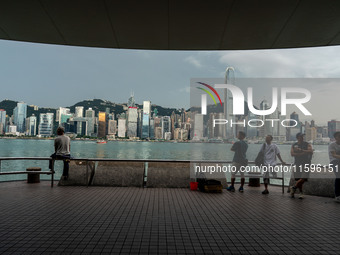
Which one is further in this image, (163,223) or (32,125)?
(32,125)

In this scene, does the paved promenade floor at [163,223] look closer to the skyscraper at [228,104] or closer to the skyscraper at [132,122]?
the skyscraper at [228,104]

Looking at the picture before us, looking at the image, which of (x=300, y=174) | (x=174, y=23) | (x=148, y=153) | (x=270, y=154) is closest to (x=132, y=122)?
(x=148, y=153)

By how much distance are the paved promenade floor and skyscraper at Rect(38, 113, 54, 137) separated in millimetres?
75499

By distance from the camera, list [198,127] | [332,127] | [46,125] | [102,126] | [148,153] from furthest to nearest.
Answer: [102,126]
[46,125]
[148,153]
[198,127]
[332,127]

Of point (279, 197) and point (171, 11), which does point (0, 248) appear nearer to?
point (171, 11)

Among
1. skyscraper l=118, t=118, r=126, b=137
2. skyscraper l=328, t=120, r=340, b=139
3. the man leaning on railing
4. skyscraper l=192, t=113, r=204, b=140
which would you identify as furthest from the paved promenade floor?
skyscraper l=118, t=118, r=126, b=137

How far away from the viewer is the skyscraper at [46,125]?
75938 millimetres

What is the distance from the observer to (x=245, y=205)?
633cm

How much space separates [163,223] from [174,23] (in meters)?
3.73

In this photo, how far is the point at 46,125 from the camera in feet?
262

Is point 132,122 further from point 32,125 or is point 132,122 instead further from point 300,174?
point 300,174

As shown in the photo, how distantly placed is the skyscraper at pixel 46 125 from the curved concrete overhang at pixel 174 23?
7808cm

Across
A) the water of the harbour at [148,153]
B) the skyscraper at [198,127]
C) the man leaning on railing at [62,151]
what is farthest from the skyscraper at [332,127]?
the man leaning on railing at [62,151]

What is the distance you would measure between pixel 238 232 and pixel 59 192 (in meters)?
5.40
